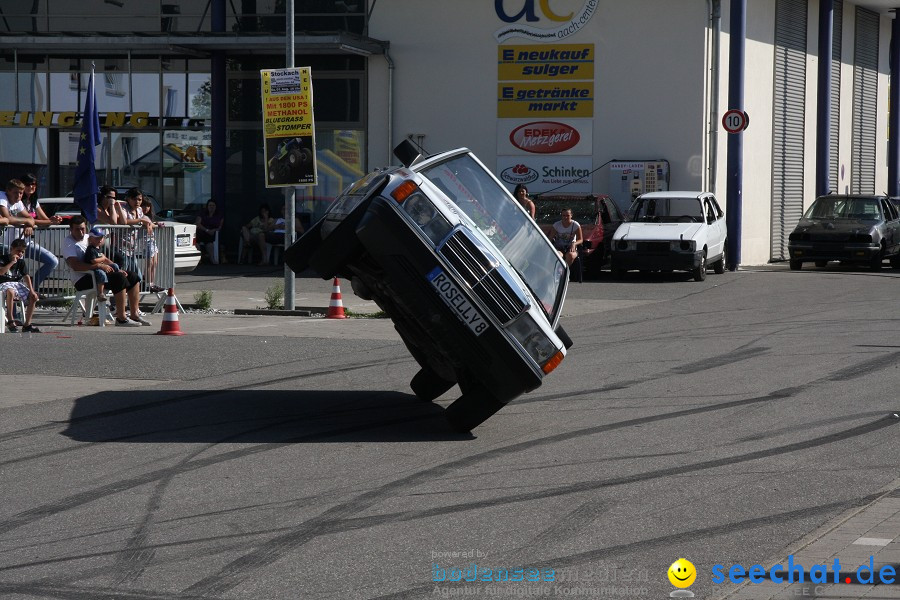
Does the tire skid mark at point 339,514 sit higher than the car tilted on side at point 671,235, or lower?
lower

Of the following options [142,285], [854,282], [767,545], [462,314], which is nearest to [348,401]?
[462,314]

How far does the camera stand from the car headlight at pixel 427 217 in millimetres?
8461

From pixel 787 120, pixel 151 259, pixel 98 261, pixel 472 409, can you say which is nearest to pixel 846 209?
pixel 787 120

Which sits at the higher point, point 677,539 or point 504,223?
point 504,223

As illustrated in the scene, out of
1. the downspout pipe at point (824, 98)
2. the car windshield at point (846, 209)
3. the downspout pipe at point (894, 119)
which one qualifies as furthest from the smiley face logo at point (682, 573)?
the downspout pipe at point (894, 119)

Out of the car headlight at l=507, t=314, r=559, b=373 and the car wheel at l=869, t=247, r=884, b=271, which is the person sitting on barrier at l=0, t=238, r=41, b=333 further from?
the car wheel at l=869, t=247, r=884, b=271

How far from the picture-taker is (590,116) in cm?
2833

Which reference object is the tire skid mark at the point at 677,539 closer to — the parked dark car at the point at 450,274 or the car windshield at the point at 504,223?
the parked dark car at the point at 450,274

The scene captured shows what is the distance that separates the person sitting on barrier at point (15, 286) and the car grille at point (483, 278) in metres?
8.04

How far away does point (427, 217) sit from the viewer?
27.9 feet

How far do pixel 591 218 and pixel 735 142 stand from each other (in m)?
4.66

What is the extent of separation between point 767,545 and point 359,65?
80.6 ft

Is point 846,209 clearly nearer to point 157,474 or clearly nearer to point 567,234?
point 567,234

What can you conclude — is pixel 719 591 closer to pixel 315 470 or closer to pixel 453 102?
pixel 315 470
